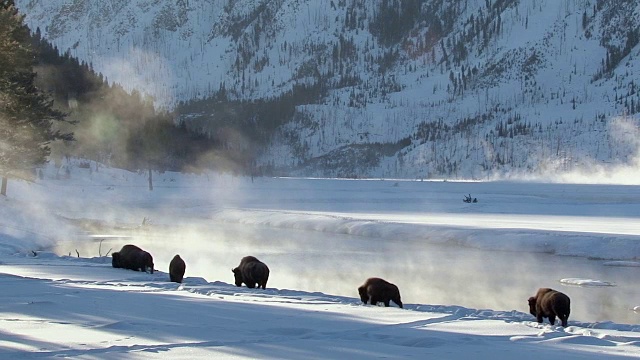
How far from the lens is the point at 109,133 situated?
117 metres

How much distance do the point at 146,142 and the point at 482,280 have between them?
92851mm

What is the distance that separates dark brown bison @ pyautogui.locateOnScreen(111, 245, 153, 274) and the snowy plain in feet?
1.59

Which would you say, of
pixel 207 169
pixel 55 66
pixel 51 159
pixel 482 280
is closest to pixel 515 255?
pixel 482 280

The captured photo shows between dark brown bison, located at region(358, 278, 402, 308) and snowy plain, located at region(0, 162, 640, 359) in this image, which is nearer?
snowy plain, located at region(0, 162, 640, 359)

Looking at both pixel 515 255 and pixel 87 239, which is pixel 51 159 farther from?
pixel 515 255

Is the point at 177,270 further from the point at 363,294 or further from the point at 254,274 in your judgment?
the point at 363,294

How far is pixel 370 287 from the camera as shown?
1809cm

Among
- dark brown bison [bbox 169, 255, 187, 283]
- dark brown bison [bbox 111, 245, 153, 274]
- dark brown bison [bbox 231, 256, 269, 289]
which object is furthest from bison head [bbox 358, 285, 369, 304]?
dark brown bison [bbox 111, 245, 153, 274]

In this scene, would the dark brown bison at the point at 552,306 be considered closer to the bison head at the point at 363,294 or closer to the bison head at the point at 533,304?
the bison head at the point at 533,304

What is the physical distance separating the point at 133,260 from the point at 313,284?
5.33 m

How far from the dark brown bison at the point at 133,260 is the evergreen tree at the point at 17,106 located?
9185 millimetres

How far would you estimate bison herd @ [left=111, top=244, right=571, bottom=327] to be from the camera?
51.4 feet

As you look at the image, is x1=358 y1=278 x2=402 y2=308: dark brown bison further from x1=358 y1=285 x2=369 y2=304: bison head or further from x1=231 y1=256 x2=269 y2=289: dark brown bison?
x1=231 y1=256 x2=269 y2=289: dark brown bison

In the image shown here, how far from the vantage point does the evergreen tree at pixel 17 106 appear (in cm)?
2853
